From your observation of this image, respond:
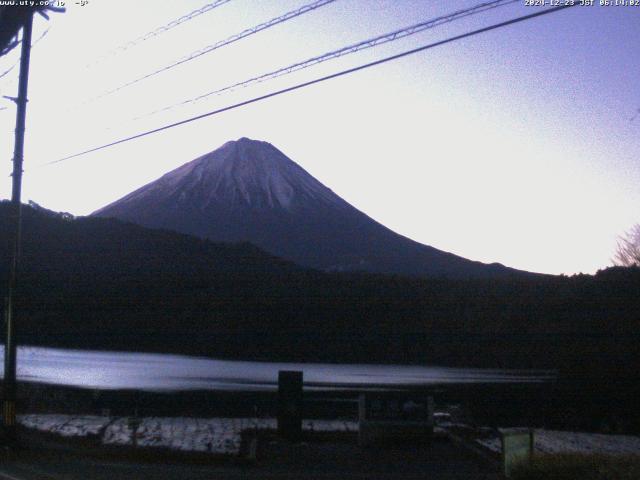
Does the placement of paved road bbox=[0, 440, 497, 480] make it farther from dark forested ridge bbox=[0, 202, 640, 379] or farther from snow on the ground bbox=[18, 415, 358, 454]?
dark forested ridge bbox=[0, 202, 640, 379]

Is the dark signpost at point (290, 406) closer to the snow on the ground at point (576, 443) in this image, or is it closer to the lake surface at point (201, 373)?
the snow on the ground at point (576, 443)

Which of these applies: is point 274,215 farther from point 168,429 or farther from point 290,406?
point 290,406

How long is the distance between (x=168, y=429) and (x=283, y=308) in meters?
38.0

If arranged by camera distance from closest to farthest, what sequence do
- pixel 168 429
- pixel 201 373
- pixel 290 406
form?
pixel 290 406
pixel 168 429
pixel 201 373

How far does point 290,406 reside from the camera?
1744 centimetres

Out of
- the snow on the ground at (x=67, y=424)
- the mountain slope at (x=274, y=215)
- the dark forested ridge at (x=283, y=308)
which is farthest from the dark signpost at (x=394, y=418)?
the mountain slope at (x=274, y=215)

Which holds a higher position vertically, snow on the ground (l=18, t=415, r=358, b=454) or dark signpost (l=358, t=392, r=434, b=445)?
dark signpost (l=358, t=392, r=434, b=445)

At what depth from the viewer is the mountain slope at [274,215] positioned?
287ft

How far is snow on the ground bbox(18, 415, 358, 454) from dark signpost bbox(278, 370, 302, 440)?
0.90 meters

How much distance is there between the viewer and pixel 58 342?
154 feet

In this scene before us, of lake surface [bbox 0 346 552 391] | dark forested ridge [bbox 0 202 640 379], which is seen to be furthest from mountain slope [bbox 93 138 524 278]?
lake surface [bbox 0 346 552 391]

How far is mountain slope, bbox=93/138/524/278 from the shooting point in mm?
87438

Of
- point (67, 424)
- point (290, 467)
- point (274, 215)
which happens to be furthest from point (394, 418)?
point (274, 215)

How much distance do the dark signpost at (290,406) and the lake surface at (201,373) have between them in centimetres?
1429
